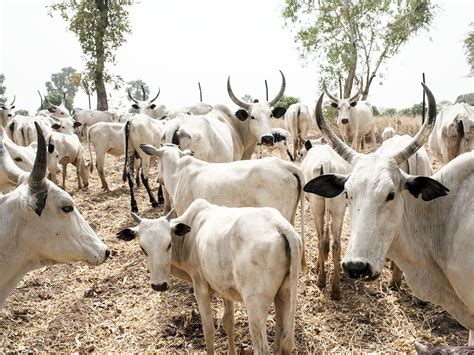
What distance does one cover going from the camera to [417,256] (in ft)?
11.9

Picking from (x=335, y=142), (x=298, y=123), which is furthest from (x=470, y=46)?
(x=335, y=142)

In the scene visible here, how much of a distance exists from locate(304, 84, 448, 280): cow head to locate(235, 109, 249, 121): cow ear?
5.57 m

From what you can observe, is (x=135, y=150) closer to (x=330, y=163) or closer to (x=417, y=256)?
(x=330, y=163)

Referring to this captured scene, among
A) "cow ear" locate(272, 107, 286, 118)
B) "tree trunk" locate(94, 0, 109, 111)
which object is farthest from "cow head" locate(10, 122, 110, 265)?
"tree trunk" locate(94, 0, 109, 111)

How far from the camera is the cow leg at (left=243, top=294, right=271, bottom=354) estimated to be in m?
3.71

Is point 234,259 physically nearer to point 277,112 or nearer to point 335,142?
point 335,142

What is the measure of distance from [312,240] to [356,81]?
1620 centimetres

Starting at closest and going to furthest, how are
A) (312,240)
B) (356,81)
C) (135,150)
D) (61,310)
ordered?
1. (61,310)
2. (312,240)
3. (135,150)
4. (356,81)

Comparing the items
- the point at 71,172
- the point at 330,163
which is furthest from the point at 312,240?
the point at 71,172

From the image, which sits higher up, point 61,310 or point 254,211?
point 254,211

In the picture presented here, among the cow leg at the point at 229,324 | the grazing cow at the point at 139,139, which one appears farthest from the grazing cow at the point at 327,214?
the grazing cow at the point at 139,139

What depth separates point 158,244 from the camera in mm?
4508

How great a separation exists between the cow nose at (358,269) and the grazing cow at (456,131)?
630 cm

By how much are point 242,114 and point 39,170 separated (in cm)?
576
